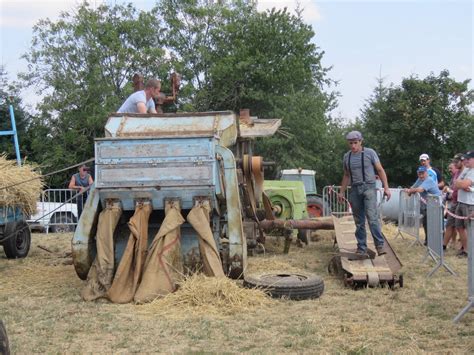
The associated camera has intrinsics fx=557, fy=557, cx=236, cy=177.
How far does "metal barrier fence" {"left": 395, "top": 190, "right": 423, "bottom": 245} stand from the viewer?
996 cm

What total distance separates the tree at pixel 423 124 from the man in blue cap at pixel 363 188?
787 inches

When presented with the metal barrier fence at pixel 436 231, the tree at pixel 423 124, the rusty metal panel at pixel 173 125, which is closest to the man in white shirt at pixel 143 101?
the rusty metal panel at pixel 173 125

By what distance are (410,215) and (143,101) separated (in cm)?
604

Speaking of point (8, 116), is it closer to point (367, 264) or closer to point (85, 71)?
point (85, 71)

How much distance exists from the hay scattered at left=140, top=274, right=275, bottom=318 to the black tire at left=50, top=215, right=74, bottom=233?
34.6 ft

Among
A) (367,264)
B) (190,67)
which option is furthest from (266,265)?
(190,67)

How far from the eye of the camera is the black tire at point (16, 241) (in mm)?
8953

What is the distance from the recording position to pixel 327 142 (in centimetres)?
2753

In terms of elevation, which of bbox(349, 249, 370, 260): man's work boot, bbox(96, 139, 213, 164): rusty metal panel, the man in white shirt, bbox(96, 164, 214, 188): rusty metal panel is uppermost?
the man in white shirt

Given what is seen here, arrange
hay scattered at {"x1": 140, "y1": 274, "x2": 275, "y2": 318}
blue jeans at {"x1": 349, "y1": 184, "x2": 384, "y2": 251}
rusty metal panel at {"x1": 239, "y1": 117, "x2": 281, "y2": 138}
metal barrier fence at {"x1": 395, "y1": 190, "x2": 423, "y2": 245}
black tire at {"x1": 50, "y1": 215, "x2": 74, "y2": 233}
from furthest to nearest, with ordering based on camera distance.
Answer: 1. black tire at {"x1": 50, "y1": 215, "x2": 74, "y2": 233}
2. metal barrier fence at {"x1": 395, "y1": 190, "x2": 423, "y2": 245}
3. rusty metal panel at {"x1": 239, "y1": 117, "x2": 281, "y2": 138}
4. blue jeans at {"x1": 349, "y1": 184, "x2": 384, "y2": 251}
5. hay scattered at {"x1": 140, "y1": 274, "x2": 275, "y2": 318}

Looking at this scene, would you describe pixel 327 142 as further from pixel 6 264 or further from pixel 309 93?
pixel 6 264

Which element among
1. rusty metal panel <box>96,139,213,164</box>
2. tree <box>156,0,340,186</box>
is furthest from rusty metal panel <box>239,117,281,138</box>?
tree <box>156,0,340,186</box>

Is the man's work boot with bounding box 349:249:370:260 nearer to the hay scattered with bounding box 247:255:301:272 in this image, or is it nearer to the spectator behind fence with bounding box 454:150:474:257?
the hay scattered with bounding box 247:255:301:272

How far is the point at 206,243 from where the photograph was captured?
5875 mm
